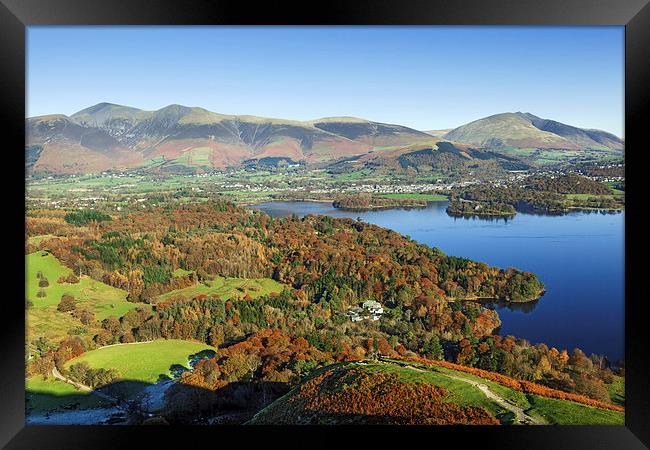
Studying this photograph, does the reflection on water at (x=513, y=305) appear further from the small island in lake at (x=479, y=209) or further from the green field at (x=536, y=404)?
the green field at (x=536, y=404)

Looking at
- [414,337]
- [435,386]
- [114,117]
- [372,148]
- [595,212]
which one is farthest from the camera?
[372,148]

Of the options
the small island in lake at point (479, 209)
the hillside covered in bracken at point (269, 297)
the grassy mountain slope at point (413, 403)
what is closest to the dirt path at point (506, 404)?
the grassy mountain slope at point (413, 403)
